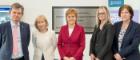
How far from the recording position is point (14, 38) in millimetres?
3115

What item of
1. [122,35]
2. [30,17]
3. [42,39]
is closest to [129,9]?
[122,35]

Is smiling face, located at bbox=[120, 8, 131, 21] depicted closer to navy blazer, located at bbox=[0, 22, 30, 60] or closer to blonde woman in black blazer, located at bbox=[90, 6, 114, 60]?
blonde woman in black blazer, located at bbox=[90, 6, 114, 60]

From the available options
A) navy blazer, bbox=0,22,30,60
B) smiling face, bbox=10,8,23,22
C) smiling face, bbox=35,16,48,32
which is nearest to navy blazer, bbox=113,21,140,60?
smiling face, bbox=35,16,48,32

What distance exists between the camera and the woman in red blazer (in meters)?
3.23

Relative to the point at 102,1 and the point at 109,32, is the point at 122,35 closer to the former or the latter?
the point at 109,32

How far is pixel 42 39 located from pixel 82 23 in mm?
1497

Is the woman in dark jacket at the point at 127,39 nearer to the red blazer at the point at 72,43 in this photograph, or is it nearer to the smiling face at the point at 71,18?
the red blazer at the point at 72,43

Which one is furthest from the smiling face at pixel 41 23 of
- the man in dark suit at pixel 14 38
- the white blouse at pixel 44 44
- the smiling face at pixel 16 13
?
the smiling face at pixel 16 13

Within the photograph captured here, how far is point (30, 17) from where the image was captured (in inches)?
180

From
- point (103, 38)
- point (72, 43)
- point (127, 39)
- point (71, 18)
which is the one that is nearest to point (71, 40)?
point (72, 43)

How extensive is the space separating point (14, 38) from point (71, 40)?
2.26 ft

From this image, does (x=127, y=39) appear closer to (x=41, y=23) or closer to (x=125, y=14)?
(x=125, y=14)

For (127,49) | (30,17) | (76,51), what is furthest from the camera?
(30,17)

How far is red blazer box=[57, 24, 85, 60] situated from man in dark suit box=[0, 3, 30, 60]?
1.48 ft
